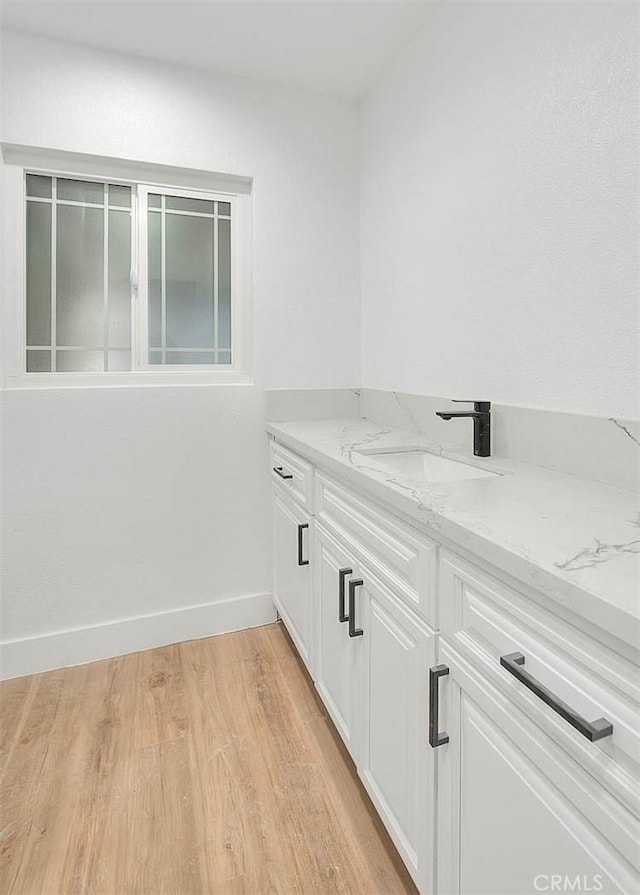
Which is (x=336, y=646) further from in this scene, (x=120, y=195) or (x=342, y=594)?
(x=120, y=195)

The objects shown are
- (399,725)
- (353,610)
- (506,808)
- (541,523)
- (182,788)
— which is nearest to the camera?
(506,808)

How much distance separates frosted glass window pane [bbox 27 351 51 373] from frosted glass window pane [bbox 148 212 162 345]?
0.41 m

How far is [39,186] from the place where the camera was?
2.11 metres

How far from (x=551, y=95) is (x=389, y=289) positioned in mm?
976

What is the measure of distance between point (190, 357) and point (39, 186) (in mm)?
880

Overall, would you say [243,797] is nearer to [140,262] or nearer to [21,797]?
[21,797]

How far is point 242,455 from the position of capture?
238 cm

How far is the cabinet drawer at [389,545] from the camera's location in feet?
3.29

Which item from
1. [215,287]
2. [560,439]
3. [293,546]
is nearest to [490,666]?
[560,439]

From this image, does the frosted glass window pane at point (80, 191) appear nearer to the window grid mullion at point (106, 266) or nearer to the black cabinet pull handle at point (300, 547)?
the window grid mullion at point (106, 266)

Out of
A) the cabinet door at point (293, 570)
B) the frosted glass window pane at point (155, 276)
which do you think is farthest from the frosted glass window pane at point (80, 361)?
the cabinet door at point (293, 570)

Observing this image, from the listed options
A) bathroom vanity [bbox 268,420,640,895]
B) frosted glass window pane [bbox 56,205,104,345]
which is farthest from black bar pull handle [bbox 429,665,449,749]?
frosted glass window pane [bbox 56,205,104,345]

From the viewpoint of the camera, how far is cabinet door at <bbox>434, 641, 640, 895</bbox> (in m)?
0.64

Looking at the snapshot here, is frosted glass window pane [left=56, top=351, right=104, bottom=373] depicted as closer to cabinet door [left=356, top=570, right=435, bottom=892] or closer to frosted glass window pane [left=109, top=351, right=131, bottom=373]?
frosted glass window pane [left=109, top=351, right=131, bottom=373]
